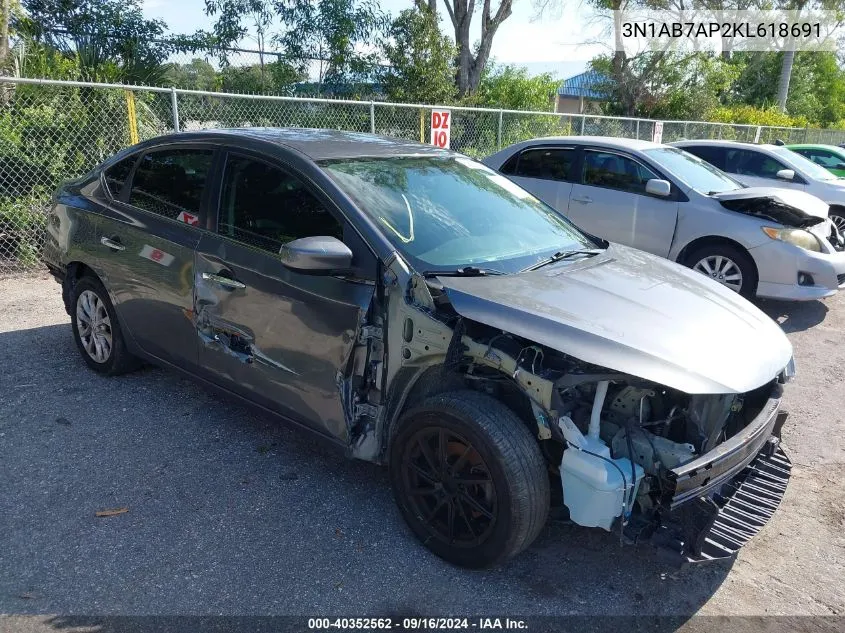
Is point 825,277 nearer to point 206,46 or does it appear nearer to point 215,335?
point 215,335

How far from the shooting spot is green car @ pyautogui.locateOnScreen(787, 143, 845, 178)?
13141mm

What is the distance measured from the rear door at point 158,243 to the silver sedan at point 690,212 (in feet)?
15.6

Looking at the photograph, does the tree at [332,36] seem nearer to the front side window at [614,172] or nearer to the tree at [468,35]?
the tree at [468,35]

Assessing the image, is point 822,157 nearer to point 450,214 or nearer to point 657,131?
point 657,131

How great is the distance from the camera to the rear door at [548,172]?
7625 millimetres

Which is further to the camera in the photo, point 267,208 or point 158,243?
point 158,243

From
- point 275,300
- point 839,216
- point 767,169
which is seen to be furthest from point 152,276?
point 839,216

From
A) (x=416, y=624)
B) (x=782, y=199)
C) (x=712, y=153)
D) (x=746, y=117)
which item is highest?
(x=746, y=117)

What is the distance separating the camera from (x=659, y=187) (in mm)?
6613

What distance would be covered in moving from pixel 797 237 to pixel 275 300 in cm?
545

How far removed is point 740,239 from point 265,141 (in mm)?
5009

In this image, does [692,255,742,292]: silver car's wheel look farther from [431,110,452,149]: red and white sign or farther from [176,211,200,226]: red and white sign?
[176,211,200,226]: red and white sign

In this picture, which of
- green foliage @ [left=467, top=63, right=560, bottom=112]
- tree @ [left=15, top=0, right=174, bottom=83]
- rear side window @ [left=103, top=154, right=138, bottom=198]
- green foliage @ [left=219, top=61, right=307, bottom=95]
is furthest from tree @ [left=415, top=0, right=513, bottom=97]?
rear side window @ [left=103, top=154, right=138, bottom=198]

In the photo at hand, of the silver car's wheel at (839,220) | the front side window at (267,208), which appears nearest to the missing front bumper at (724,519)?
the front side window at (267,208)
